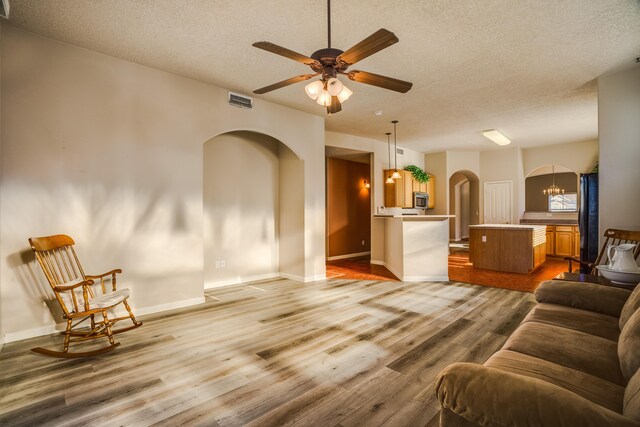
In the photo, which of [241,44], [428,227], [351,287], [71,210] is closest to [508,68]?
[428,227]

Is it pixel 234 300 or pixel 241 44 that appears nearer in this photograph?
pixel 241 44

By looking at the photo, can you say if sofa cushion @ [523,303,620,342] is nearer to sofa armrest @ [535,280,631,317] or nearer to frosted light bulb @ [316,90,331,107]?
sofa armrest @ [535,280,631,317]

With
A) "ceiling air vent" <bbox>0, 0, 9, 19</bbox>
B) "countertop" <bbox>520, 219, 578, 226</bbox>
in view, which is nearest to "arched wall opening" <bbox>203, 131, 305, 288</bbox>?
"ceiling air vent" <bbox>0, 0, 9, 19</bbox>

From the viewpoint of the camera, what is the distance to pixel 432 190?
9.02m

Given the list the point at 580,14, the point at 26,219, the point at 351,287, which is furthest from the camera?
the point at 351,287

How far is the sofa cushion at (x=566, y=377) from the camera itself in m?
1.25

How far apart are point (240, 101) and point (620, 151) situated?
492 cm

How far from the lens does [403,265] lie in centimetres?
546

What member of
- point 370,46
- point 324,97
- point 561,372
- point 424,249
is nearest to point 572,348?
point 561,372

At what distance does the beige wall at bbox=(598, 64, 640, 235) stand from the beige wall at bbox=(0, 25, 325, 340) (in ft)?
15.5

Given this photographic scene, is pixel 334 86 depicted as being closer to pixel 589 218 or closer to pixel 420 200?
pixel 589 218

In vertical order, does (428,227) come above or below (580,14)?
below

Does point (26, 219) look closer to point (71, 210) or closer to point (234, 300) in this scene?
point (71, 210)

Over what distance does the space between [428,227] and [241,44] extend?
403 cm
